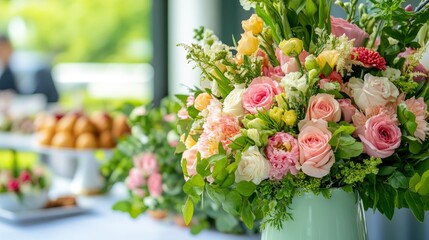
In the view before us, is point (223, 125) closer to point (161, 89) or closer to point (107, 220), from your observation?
point (107, 220)

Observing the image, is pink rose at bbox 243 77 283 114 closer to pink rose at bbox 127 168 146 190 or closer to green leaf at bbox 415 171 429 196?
green leaf at bbox 415 171 429 196

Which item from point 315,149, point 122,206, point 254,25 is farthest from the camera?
point 122,206

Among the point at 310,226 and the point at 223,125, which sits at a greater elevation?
the point at 223,125

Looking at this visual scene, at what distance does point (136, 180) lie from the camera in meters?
1.52

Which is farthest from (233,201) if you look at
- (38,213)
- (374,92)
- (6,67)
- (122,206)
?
(6,67)

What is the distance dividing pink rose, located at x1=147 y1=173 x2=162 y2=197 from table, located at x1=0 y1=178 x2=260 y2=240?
94 millimetres

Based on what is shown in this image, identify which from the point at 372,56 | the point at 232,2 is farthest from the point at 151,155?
the point at 232,2

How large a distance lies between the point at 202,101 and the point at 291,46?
0.17 m

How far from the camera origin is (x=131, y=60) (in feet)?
41.3

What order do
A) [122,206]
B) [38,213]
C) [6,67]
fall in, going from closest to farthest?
[122,206]
[38,213]
[6,67]

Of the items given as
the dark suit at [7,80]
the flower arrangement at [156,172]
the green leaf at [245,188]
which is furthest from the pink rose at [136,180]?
the dark suit at [7,80]

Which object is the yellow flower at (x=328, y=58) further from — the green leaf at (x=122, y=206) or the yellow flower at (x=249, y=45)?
the green leaf at (x=122, y=206)

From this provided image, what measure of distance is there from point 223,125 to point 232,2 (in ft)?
5.38

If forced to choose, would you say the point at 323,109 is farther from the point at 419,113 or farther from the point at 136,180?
the point at 136,180
